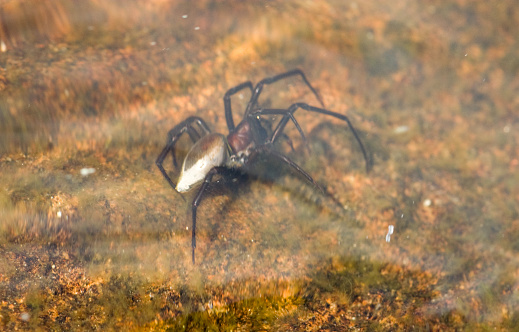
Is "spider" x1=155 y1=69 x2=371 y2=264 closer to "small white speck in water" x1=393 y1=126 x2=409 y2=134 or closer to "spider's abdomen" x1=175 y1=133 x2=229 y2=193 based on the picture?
"spider's abdomen" x1=175 y1=133 x2=229 y2=193

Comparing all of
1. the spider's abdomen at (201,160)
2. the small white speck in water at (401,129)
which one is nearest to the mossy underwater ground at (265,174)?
the small white speck in water at (401,129)

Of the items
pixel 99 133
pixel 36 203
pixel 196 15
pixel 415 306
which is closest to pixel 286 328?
pixel 415 306

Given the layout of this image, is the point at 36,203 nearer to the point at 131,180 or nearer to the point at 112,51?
the point at 131,180

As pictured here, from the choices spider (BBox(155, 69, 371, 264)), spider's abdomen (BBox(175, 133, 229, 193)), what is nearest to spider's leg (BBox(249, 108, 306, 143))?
spider (BBox(155, 69, 371, 264))

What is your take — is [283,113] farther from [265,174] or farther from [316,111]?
[265,174]

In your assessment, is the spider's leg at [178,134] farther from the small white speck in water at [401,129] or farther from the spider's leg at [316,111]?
the small white speck in water at [401,129]

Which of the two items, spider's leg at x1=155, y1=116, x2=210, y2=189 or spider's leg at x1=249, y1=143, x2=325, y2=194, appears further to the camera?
spider's leg at x1=249, y1=143, x2=325, y2=194

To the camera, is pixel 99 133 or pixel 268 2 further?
pixel 268 2
